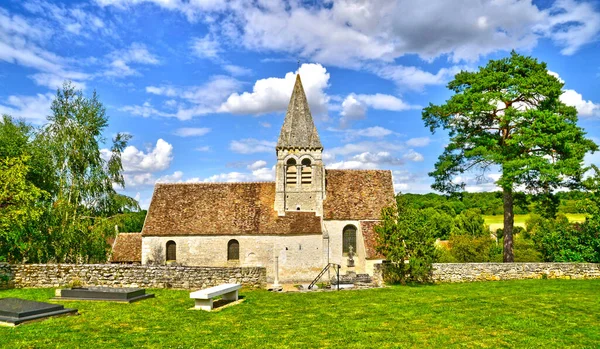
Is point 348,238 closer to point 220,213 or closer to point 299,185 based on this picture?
point 299,185

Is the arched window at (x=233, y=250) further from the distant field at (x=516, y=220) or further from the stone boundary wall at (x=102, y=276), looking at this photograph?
the distant field at (x=516, y=220)

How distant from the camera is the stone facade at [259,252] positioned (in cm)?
3067

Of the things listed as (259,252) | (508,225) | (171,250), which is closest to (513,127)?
(508,225)

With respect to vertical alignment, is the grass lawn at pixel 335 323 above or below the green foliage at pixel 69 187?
below

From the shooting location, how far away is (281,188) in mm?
32656

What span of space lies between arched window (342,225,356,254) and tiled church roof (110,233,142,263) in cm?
1583

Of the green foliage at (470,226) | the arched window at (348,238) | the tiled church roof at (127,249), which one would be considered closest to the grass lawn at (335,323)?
the arched window at (348,238)

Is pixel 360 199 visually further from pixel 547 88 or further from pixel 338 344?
pixel 338 344

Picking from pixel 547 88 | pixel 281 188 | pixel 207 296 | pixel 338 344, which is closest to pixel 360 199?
pixel 281 188

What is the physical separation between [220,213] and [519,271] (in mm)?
20389

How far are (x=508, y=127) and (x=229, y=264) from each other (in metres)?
20.8

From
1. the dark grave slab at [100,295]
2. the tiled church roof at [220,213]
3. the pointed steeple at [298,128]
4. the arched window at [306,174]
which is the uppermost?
the pointed steeple at [298,128]

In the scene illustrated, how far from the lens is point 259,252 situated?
102ft

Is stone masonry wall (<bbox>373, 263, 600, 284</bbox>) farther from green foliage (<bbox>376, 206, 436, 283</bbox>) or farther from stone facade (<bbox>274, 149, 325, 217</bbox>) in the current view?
stone facade (<bbox>274, 149, 325, 217</bbox>)
